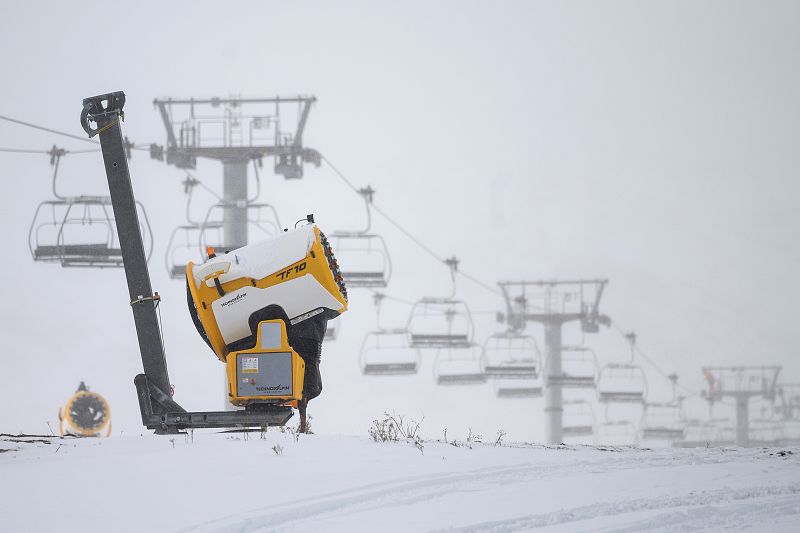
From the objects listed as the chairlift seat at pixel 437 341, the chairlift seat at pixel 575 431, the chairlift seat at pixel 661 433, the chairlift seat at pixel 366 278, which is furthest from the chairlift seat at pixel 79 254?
the chairlift seat at pixel 575 431

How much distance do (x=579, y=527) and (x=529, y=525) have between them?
1.19 ft

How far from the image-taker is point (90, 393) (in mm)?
19062

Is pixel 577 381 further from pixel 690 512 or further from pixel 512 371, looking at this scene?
pixel 690 512

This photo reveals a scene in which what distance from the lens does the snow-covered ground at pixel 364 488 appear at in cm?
807

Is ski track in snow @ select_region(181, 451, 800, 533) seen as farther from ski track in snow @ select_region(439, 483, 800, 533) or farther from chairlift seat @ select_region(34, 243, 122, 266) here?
chairlift seat @ select_region(34, 243, 122, 266)

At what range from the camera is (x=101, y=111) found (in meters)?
11.0

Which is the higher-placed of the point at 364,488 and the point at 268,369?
the point at 268,369

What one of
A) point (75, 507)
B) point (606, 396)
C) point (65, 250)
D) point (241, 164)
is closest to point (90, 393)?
point (65, 250)

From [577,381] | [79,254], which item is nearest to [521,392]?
[577,381]

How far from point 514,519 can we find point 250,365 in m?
3.29

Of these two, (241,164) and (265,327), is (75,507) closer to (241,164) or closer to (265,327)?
(265,327)

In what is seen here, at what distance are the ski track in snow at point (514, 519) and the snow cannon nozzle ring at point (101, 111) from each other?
450cm

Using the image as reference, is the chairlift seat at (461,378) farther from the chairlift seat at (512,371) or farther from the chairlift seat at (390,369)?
the chairlift seat at (390,369)

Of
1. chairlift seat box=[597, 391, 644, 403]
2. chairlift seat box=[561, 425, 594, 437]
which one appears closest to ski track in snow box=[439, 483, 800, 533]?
chairlift seat box=[597, 391, 644, 403]
